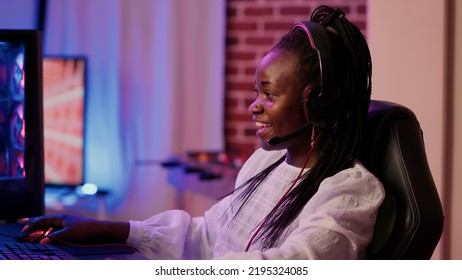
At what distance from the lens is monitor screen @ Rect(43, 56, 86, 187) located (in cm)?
324

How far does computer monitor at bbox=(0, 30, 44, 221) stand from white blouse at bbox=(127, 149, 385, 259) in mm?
238

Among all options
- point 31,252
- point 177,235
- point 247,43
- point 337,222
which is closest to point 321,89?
point 337,222

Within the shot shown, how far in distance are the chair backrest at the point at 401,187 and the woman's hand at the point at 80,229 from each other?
48cm

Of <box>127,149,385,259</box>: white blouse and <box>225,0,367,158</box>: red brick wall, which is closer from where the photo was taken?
<box>127,149,385,259</box>: white blouse

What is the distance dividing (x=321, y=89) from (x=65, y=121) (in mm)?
2296

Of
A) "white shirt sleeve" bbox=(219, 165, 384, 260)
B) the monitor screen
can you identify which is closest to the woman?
"white shirt sleeve" bbox=(219, 165, 384, 260)

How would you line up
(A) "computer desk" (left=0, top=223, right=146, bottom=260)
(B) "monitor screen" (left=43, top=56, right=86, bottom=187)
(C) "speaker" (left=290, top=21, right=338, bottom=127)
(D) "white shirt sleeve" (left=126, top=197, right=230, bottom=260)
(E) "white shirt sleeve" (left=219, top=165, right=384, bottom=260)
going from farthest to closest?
(B) "monitor screen" (left=43, top=56, right=86, bottom=187) < (D) "white shirt sleeve" (left=126, top=197, right=230, bottom=260) < (A) "computer desk" (left=0, top=223, right=146, bottom=260) < (C) "speaker" (left=290, top=21, right=338, bottom=127) < (E) "white shirt sleeve" (left=219, top=165, right=384, bottom=260)

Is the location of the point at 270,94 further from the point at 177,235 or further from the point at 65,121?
the point at 65,121

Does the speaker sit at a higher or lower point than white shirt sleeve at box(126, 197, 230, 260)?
higher

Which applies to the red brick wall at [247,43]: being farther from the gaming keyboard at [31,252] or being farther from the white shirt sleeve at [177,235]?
the gaming keyboard at [31,252]

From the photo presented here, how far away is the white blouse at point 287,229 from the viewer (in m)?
1.04

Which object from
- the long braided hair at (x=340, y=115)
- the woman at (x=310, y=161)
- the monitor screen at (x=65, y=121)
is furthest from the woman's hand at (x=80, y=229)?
the monitor screen at (x=65, y=121)

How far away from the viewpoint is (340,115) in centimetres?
118

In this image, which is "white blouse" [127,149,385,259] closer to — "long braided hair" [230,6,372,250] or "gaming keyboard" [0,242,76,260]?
"long braided hair" [230,6,372,250]
